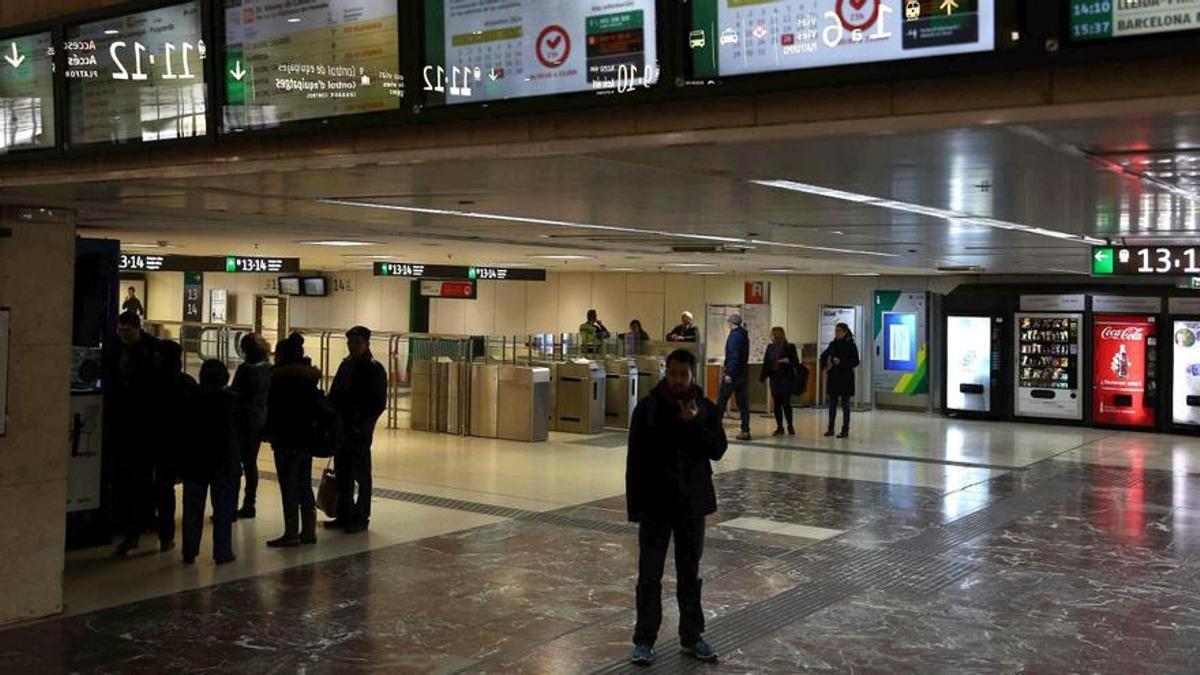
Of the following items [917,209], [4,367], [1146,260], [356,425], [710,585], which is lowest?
[710,585]

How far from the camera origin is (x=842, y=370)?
17328 mm

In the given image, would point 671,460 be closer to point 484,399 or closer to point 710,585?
point 710,585

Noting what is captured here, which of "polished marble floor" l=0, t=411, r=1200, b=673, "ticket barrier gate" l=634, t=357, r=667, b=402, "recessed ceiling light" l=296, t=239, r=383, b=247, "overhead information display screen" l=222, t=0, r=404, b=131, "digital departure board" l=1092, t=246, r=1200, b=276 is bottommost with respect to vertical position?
"polished marble floor" l=0, t=411, r=1200, b=673

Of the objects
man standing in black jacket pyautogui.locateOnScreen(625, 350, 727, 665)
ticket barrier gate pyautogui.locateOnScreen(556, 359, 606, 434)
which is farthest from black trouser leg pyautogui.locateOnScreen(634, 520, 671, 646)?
ticket barrier gate pyautogui.locateOnScreen(556, 359, 606, 434)

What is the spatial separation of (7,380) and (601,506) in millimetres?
5427

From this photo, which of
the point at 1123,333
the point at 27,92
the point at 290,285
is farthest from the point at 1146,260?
the point at 290,285

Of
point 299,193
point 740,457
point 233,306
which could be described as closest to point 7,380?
point 299,193

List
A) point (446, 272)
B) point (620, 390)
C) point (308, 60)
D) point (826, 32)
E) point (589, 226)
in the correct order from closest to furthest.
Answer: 1. point (826, 32)
2. point (308, 60)
3. point (589, 226)
4. point (620, 390)
5. point (446, 272)

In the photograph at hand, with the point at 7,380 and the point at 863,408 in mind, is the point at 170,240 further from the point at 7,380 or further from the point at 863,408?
the point at 863,408

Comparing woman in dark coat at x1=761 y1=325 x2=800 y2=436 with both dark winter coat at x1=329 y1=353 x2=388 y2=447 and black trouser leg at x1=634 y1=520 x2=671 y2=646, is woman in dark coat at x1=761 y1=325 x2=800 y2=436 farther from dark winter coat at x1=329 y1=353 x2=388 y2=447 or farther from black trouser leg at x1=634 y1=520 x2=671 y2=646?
black trouser leg at x1=634 y1=520 x2=671 y2=646

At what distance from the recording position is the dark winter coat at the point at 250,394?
9.19 meters

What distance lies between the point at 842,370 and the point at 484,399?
533cm

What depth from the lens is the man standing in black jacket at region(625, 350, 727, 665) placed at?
598cm

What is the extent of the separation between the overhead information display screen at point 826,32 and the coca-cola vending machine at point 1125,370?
54.8 feet
